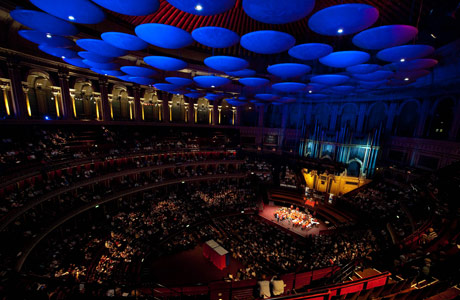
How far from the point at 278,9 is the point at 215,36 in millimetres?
2543

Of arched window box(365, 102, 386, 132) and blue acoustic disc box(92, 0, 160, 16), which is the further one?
arched window box(365, 102, 386, 132)

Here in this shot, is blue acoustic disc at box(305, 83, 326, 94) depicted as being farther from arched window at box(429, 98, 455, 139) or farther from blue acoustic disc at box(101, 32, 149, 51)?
arched window at box(429, 98, 455, 139)

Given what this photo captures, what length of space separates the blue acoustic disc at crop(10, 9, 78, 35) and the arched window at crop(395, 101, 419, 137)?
30943mm

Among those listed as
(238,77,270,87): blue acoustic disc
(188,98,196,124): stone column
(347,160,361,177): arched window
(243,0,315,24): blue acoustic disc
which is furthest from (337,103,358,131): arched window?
(243,0,315,24): blue acoustic disc

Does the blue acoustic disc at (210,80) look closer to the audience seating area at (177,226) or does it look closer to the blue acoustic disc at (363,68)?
the blue acoustic disc at (363,68)

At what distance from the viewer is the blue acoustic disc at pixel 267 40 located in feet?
22.7

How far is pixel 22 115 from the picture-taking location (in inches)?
675

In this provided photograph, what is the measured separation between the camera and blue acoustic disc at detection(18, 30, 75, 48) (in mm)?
8668

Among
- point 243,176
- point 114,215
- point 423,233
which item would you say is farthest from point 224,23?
point 243,176

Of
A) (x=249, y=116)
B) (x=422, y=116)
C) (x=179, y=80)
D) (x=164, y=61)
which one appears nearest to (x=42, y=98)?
(x=179, y=80)

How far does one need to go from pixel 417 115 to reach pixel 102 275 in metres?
33.0

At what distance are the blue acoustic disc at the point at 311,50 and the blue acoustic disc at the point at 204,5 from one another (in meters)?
3.67

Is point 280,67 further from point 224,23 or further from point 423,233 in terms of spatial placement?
point 423,233

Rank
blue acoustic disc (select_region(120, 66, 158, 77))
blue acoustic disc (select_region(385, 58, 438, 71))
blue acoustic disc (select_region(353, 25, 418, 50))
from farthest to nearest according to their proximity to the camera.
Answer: blue acoustic disc (select_region(120, 66, 158, 77)) → blue acoustic disc (select_region(385, 58, 438, 71)) → blue acoustic disc (select_region(353, 25, 418, 50))
